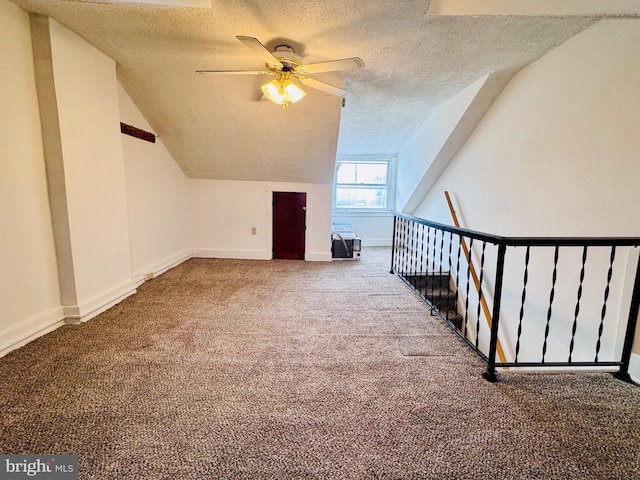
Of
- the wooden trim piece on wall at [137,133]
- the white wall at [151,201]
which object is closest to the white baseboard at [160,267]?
the white wall at [151,201]

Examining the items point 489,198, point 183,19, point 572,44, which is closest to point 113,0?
point 183,19

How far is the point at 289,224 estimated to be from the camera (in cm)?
475

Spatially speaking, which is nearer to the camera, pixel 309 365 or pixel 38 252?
pixel 309 365

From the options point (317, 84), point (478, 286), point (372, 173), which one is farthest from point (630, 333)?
point (372, 173)

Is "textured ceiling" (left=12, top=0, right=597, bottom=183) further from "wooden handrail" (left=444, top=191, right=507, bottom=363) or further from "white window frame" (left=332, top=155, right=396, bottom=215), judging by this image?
"white window frame" (left=332, top=155, right=396, bottom=215)

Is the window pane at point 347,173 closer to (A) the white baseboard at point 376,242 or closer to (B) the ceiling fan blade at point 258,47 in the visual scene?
(A) the white baseboard at point 376,242

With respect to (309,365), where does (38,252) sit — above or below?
above

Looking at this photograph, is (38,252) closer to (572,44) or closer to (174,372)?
(174,372)

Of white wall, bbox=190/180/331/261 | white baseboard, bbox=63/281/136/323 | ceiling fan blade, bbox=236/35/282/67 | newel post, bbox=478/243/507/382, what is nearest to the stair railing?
newel post, bbox=478/243/507/382

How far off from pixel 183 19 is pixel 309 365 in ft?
7.85

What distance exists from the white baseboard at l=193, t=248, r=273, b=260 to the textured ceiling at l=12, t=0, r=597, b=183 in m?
1.18

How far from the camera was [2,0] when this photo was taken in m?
1.85

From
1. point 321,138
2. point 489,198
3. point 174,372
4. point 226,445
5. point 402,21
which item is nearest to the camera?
point 226,445

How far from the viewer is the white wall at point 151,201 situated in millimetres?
3202
